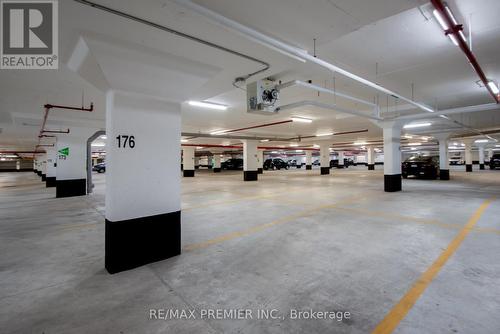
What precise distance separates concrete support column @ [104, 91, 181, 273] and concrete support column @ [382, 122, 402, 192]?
854 cm

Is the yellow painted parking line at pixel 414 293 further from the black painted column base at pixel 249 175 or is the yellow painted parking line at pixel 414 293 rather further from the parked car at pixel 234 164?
the parked car at pixel 234 164

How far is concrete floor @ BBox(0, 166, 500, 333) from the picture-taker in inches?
74.6

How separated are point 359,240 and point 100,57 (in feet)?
13.7

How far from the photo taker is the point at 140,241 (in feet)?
9.85

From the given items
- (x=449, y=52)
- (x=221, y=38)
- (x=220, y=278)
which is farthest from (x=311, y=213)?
(x=221, y=38)

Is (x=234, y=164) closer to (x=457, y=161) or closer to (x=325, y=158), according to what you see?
(x=325, y=158)

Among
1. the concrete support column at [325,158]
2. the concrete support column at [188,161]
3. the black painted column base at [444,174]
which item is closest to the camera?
the black painted column base at [444,174]

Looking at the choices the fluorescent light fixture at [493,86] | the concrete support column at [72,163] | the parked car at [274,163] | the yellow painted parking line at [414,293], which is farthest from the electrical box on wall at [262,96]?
the parked car at [274,163]

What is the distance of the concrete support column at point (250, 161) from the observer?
15.5 m

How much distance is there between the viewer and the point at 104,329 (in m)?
1.83

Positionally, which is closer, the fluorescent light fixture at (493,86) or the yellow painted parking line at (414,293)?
the yellow painted parking line at (414,293)

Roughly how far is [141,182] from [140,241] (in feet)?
2.44

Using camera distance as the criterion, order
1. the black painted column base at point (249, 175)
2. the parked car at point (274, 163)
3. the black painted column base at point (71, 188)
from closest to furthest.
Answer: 1. the black painted column base at point (71, 188)
2. the black painted column base at point (249, 175)
3. the parked car at point (274, 163)

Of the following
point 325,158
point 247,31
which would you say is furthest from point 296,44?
point 325,158
